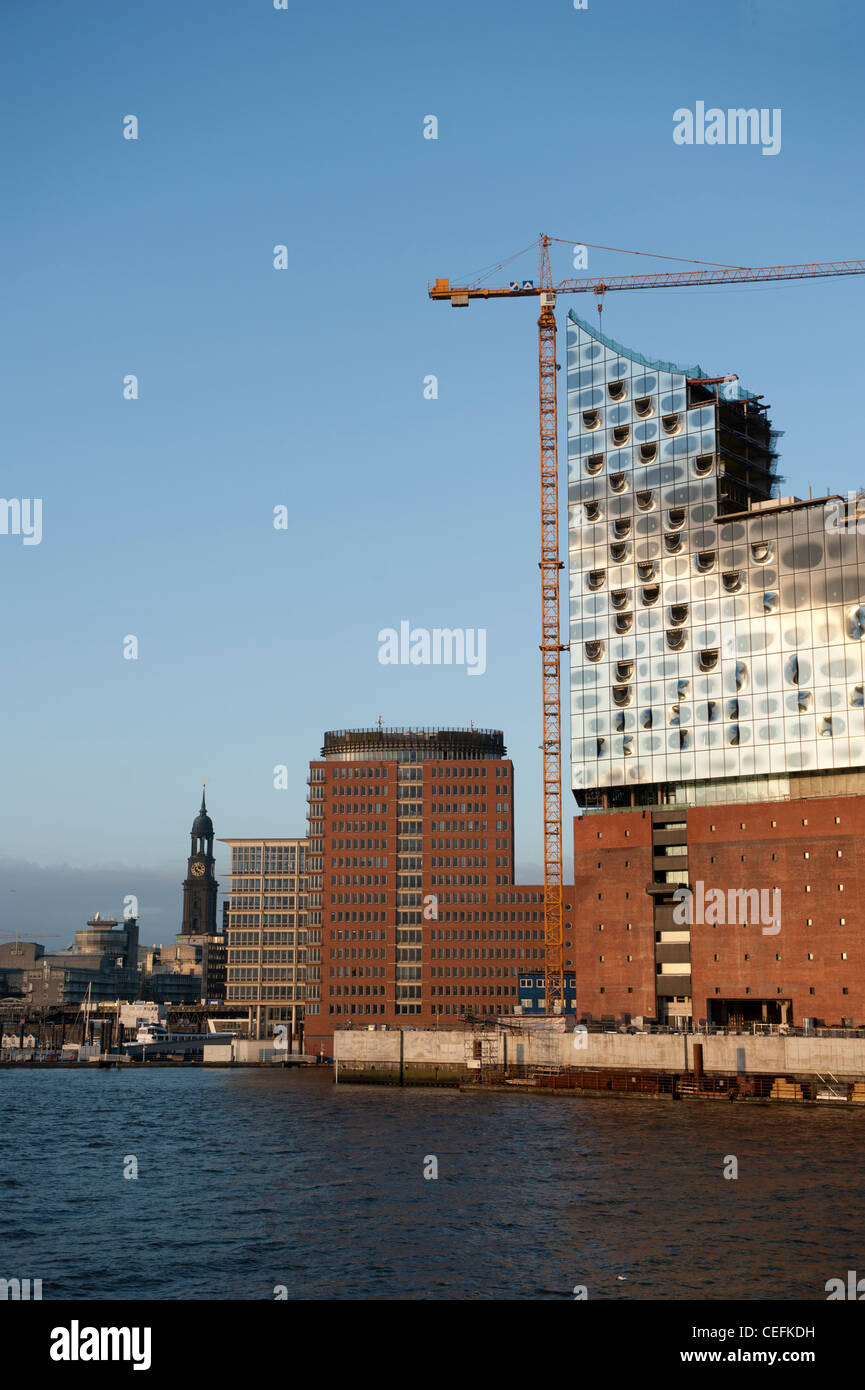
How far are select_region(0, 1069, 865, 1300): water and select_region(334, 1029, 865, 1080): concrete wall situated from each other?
8196mm

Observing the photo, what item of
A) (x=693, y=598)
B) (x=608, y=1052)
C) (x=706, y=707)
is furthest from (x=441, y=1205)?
(x=693, y=598)

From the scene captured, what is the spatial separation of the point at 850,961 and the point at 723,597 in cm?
3902

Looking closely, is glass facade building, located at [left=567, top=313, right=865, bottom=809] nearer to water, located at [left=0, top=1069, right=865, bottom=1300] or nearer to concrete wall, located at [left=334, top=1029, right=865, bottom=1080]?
concrete wall, located at [left=334, top=1029, right=865, bottom=1080]

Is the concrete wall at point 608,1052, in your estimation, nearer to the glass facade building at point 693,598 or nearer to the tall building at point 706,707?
the tall building at point 706,707

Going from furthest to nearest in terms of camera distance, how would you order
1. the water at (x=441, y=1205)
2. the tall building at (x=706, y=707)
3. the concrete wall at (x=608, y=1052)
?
the tall building at (x=706, y=707)
the concrete wall at (x=608, y=1052)
the water at (x=441, y=1205)

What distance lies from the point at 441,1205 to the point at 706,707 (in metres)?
86.7

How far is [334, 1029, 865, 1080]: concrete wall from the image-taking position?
117m

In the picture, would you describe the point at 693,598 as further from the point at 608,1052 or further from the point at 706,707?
the point at 608,1052

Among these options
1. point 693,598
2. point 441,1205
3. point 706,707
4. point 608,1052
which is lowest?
point 608,1052

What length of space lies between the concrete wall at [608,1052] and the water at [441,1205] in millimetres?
8196

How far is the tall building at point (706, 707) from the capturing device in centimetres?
12669

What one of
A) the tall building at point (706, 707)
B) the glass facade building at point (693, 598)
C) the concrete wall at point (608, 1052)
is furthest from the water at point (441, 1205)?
the glass facade building at point (693, 598)

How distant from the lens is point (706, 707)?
139 metres
